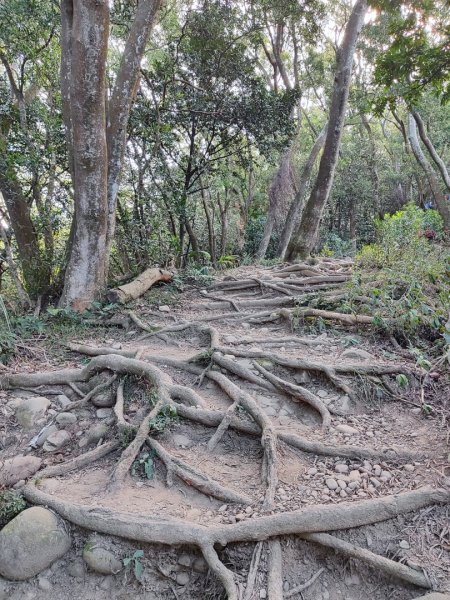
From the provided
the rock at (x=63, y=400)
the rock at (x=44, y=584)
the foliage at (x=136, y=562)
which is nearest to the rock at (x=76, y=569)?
the rock at (x=44, y=584)

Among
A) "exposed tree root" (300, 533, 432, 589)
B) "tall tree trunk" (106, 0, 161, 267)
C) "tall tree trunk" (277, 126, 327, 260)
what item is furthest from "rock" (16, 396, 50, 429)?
"tall tree trunk" (277, 126, 327, 260)

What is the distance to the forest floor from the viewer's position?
6.72ft

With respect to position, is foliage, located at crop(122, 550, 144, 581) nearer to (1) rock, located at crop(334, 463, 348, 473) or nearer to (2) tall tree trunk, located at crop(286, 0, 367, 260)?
(1) rock, located at crop(334, 463, 348, 473)

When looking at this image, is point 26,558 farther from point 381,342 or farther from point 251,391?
point 381,342

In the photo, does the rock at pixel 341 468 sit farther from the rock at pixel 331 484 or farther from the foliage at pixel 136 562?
the foliage at pixel 136 562

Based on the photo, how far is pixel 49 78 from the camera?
7.65m

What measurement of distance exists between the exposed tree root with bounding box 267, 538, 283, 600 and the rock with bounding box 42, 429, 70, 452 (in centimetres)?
184

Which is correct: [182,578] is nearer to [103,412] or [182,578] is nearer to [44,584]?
[44,584]

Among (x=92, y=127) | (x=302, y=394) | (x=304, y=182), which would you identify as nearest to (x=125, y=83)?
(x=92, y=127)

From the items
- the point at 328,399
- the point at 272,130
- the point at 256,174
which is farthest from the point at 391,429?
the point at 256,174

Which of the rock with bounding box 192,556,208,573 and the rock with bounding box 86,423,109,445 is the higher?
the rock with bounding box 86,423,109,445

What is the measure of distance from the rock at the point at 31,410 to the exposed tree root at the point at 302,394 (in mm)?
1968

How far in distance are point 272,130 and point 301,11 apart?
3.34 meters

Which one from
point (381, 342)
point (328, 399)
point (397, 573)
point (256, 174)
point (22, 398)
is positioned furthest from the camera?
point (256, 174)
